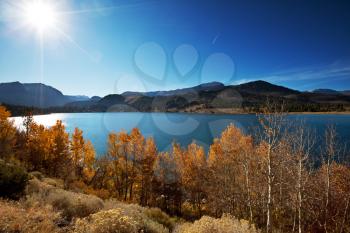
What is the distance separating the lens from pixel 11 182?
1022 cm

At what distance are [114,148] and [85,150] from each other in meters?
5.13

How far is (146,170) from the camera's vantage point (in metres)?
38.5

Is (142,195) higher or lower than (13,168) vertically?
lower

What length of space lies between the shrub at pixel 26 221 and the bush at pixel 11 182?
9.86ft

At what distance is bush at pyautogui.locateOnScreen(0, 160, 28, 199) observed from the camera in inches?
393

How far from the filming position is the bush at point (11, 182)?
9.98 metres

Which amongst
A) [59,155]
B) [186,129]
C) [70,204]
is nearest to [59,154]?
[59,155]

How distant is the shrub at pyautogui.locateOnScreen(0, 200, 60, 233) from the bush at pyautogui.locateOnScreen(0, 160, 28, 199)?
3.01 meters

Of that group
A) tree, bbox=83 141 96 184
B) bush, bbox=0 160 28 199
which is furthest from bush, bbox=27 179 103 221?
tree, bbox=83 141 96 184

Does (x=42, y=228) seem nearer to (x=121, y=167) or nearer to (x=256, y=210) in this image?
(x=256, y=210)

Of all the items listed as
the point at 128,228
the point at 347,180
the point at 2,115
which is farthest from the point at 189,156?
the point at 128,228

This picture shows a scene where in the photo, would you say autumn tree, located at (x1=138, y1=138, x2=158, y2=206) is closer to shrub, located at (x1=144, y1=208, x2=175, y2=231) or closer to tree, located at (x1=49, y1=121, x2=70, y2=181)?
tree, located at (x1=49, y1=121, x2=70, y2=181)

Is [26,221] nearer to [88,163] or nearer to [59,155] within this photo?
[59,155]

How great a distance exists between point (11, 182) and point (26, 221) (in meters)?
4.07
